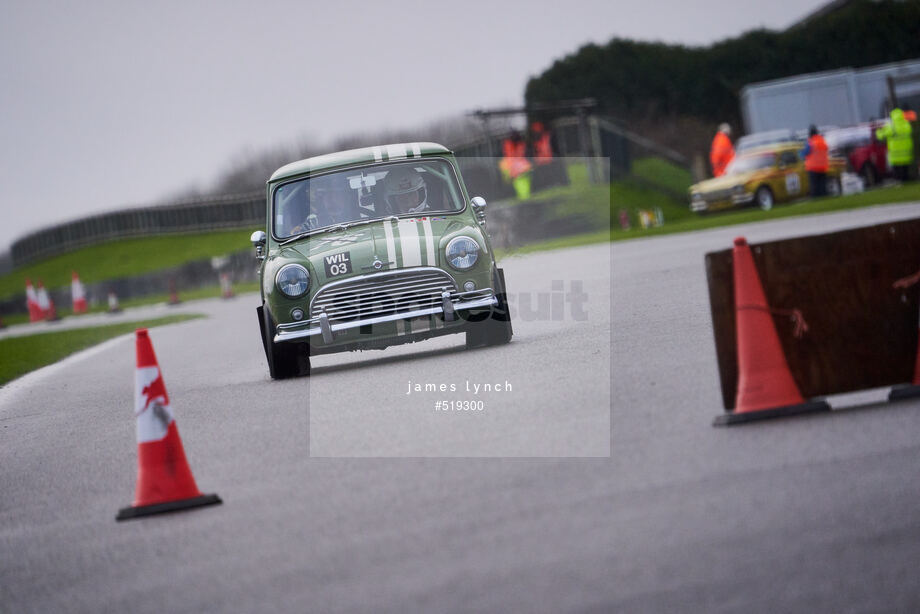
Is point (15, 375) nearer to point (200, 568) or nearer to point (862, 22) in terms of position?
point (200, 568)

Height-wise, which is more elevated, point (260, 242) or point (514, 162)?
point (514, 162)

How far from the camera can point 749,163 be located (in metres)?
35.2

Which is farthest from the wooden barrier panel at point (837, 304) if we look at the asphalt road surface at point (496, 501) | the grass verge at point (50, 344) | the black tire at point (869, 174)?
the black tire at point (869, 174)

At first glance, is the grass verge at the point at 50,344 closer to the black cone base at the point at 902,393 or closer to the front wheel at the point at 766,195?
the black cone base at the point at 902,393

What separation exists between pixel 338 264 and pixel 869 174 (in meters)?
26.8

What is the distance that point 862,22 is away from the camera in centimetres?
5966

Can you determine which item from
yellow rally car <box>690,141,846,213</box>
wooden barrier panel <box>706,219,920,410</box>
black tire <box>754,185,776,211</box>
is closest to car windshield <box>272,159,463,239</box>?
wooden barrier panel <box>706,219,920,410</box>

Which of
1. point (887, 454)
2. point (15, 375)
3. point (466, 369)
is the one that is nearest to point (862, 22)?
point (15, 375)

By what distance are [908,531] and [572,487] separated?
5.23 ft

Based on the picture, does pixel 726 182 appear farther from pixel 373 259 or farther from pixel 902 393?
pixel 902 393

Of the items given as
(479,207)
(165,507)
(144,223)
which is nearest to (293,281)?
(479,207)

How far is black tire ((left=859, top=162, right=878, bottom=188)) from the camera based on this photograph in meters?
35.8

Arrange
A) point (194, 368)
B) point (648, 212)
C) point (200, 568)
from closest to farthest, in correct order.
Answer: point (200, 568), point (194, 368), point (648, 212)

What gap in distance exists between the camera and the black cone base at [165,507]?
6.76 m
